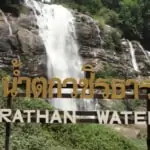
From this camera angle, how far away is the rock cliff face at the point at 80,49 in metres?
28.5

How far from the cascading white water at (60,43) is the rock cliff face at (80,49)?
0.57 m

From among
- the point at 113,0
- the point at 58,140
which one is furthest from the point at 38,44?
the point at 113,0

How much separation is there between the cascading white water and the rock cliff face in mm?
568

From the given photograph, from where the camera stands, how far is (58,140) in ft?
55.0

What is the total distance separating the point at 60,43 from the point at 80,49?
1.41 meters

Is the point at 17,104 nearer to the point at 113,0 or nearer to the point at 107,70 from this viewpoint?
the point at 107,70

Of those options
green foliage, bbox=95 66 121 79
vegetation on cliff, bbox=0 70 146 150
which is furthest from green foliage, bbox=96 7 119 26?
vegetation on cliff, bbox=0 70 146 150

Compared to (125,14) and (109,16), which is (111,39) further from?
(125,14)

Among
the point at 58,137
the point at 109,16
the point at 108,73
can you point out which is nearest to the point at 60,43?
the point at 108,73

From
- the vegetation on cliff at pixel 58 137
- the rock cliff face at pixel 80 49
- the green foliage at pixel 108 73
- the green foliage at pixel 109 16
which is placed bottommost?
the vegetation on cliff at pixel 58 137

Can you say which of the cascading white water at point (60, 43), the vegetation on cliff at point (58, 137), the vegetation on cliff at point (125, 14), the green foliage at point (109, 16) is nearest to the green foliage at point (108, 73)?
the cascading white water at point (60, 43)

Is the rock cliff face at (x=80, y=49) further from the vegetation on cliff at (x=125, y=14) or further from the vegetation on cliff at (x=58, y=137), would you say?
the vegetation on cliff at (x=58, y=137)

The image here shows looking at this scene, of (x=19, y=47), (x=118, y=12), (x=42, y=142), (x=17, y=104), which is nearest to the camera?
(x=42, y=142)

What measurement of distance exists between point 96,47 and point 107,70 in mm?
1710
